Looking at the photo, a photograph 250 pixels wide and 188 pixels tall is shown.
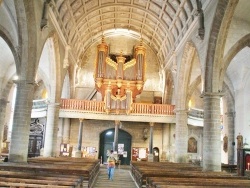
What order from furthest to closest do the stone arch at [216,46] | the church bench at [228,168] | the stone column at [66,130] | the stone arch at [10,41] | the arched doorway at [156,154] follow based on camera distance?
1. the arched doorway at [156,154]
2. the stone column at [66,130]
3. the church bench at [228,168]
4. the stone arch at [10,41]
5. the stone arch at [216,46]

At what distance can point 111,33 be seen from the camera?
1174 inches

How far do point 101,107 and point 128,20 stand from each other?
8.34 meters

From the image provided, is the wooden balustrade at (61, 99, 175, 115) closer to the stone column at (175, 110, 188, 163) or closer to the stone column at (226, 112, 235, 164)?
the stone column at (175, 110, 188, 163)

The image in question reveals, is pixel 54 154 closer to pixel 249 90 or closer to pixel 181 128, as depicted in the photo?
pixel 181 128

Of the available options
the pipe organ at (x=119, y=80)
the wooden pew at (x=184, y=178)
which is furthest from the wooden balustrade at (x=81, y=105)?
the wooden pew at (x=184, y=178)

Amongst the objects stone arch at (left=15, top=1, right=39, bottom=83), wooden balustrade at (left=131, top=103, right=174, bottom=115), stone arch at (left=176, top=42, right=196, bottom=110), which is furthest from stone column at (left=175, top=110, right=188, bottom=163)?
stone arch at (left=15, top=1, right=39, bottom=83)

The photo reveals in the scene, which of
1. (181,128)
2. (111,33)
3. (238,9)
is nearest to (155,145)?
(181,128)

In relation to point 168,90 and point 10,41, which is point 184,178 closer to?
point 10,41

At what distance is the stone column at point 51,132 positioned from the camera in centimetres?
2189

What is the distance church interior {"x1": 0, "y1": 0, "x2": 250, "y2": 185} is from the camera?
49.2 ft

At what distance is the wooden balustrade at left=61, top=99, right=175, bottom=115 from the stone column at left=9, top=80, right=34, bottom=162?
335 inches

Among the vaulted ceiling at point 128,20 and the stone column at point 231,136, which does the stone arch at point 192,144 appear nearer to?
the stone column at point 231,136

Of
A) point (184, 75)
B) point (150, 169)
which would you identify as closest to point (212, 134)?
point (150, 169)

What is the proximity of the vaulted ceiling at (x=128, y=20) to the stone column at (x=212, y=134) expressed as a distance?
581 cm
